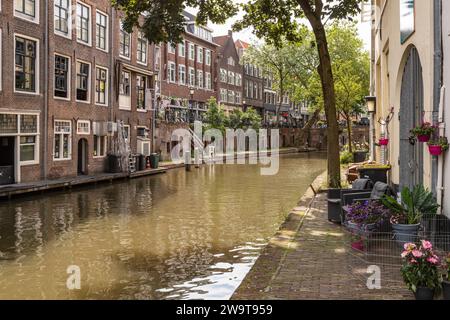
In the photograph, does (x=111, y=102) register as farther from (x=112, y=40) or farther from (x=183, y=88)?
(x=183, y=88)

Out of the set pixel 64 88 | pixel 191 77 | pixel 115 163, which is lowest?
pixel 115 163

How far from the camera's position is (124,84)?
32750 millimetres

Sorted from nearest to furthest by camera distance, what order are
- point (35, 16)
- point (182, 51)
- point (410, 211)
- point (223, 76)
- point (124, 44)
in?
point (410, 211), point (35, 16), point (124, 44), point (182, 51), point (223, 76)

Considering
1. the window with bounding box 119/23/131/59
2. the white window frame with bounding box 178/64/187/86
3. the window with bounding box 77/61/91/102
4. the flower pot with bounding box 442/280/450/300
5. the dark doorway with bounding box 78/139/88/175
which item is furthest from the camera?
the white window frame with bounding box 178/64/187/86

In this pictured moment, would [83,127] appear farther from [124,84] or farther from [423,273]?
[423,273]

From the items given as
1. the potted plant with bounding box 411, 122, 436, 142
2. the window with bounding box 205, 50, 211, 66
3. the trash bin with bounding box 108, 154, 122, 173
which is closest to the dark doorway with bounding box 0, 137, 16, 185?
the trash bin with bounding box 108, 154, 122, 173

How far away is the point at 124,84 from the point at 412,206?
27.5 meters

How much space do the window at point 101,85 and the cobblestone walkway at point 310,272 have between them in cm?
2101

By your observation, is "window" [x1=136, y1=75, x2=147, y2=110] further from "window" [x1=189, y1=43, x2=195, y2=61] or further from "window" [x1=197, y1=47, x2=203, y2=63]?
"window" [x1=197, y1=47, x2=203, y2=63]

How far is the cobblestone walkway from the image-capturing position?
19.6 ft

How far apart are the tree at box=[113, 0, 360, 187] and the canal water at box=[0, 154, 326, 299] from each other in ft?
11.0

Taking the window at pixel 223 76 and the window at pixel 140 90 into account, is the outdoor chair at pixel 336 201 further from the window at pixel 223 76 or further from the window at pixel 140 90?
the window at pixel 223 76

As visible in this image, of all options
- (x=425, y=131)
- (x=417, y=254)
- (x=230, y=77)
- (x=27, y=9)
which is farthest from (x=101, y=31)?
(x=230, y=77)
